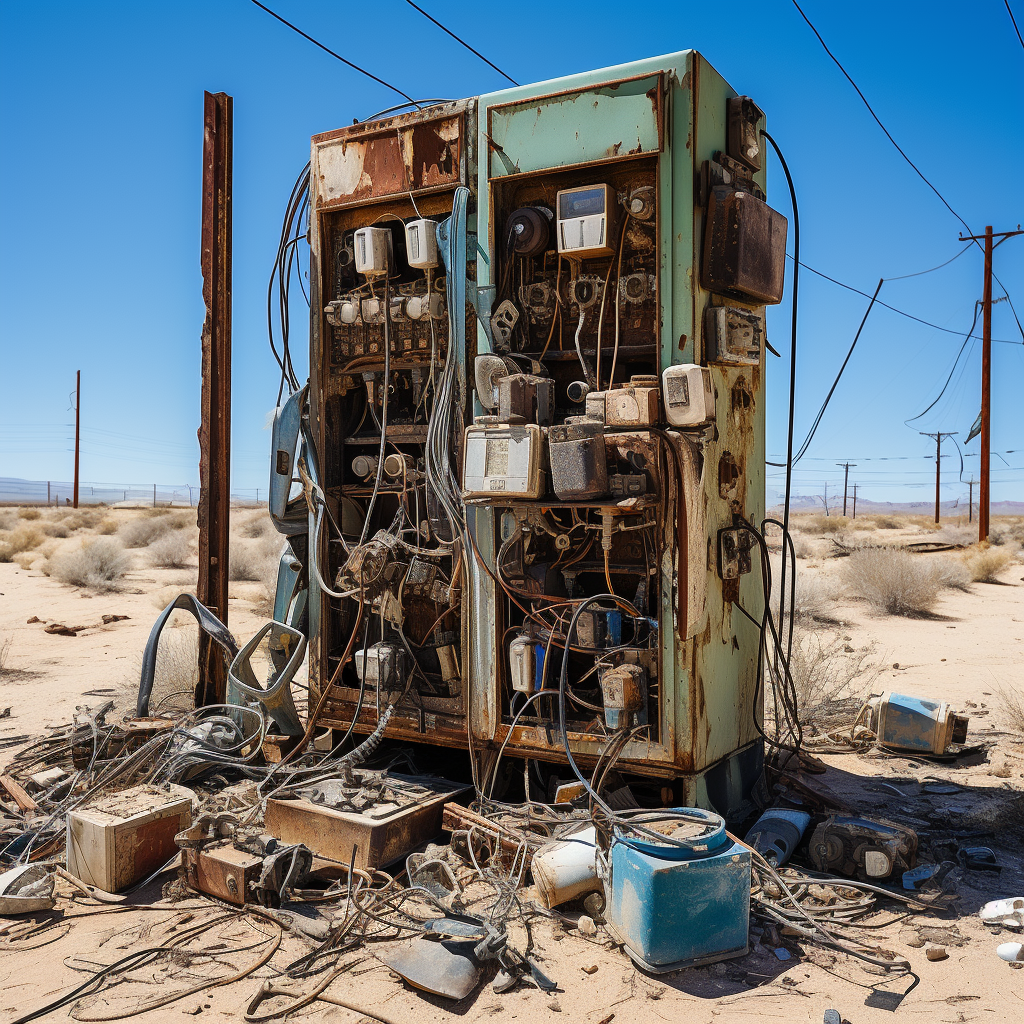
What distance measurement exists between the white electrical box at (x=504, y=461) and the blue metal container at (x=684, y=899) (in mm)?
1825

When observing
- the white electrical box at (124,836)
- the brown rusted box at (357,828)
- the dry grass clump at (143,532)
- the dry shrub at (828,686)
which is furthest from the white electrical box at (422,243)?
the dry grass clump at (143,532)

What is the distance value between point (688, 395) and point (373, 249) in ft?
7.62

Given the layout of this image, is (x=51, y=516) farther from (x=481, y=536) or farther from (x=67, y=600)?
(x=481, y=536)

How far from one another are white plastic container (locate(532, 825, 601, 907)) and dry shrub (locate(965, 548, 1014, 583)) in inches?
722

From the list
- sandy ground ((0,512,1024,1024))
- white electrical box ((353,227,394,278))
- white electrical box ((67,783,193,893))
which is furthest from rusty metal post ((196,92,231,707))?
sandy ground ((0,512,1024,1024))

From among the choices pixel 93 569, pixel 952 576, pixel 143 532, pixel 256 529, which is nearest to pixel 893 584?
pixel 952 576

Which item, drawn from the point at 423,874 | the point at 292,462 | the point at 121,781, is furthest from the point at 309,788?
the point at 292,462

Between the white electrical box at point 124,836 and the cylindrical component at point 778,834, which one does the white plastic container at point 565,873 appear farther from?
the white electrical box at point 124,836

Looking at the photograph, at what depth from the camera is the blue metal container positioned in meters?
3.62

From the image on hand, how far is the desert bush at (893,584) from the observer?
14.7m

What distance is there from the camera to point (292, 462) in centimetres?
621

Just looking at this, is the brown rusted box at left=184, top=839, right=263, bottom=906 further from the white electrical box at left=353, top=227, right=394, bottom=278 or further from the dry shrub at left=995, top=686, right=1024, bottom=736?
the dry shrub at left=995, top=686, right=1024, bottom=736

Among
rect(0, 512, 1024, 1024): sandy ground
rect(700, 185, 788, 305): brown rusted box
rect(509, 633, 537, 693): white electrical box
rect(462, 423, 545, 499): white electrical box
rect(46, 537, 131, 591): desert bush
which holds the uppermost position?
rect(700, 185, 788, 305): brown rusted box

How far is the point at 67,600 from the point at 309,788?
43.0 feet
